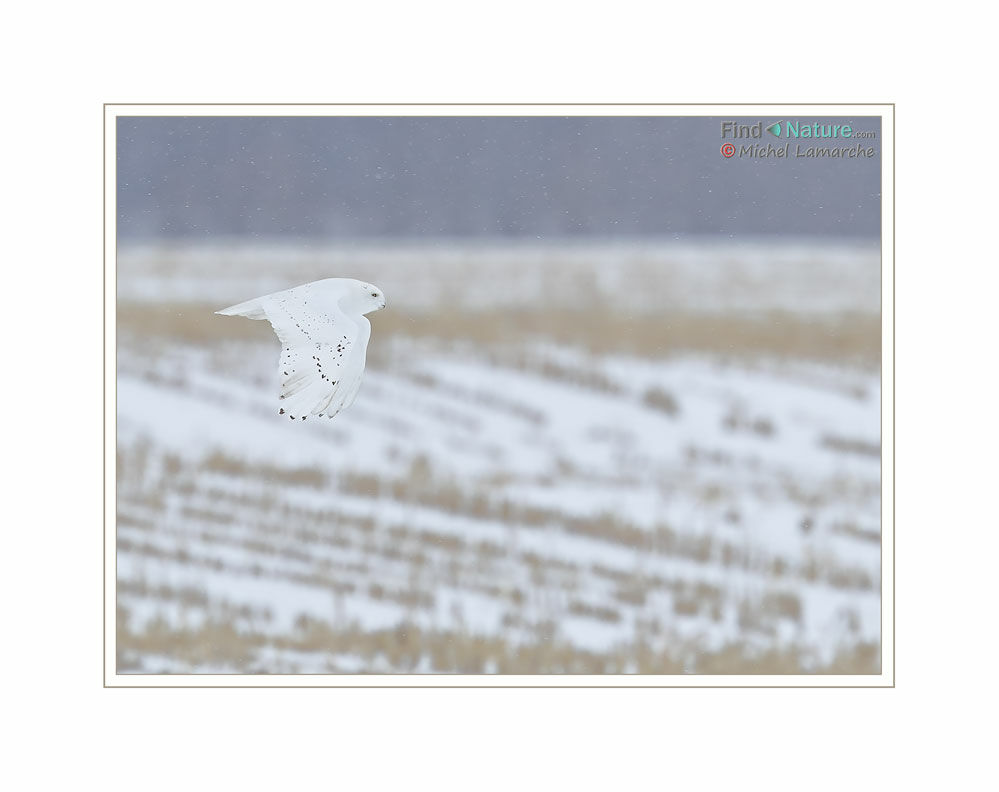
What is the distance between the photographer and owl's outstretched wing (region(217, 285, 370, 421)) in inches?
146

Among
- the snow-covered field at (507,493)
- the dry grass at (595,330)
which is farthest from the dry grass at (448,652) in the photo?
the dry grass at (595,330)

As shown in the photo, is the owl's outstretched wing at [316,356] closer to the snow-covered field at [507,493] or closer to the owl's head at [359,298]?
the owl's head at [359,298]

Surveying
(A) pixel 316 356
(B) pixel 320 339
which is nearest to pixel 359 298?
(B) pixel 320 339

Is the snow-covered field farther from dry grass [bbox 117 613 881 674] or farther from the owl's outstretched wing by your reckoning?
the owl's outstretched wing

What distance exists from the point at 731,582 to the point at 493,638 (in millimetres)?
1312

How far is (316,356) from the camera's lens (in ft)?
12.5

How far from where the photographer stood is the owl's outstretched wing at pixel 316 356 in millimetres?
3709

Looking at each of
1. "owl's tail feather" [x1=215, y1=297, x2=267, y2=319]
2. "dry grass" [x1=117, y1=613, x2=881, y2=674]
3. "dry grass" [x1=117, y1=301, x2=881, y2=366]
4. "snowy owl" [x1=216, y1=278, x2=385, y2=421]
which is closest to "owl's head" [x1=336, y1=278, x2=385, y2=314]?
"snowy owl" [x1=216, y1=278, x2=385, y2=421]

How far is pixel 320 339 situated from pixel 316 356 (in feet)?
0.36

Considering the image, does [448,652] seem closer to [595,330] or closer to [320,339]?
[320,339]

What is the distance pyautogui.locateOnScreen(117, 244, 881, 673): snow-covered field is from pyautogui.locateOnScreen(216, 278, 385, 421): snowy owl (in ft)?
6.23
